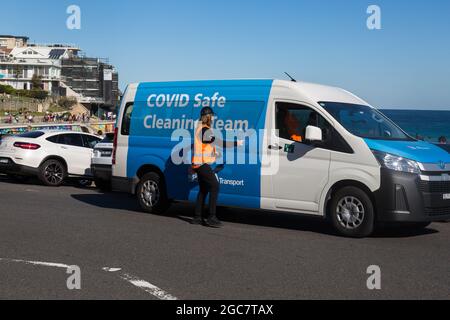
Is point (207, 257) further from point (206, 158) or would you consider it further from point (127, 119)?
point (127, 119)

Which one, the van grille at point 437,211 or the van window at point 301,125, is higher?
the van window at point 301,125

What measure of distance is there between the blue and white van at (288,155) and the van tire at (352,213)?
1cm

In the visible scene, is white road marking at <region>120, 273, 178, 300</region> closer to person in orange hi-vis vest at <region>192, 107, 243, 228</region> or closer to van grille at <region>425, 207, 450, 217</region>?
person in orange hi-vis vest at <region>192, 107, 243, 228</region>

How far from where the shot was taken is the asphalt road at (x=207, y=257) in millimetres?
6016

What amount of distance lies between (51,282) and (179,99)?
5307 mm

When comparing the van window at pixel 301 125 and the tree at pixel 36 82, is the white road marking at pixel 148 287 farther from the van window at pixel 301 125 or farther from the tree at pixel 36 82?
the tree at pixel 36 82

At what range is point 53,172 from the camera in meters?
16.8

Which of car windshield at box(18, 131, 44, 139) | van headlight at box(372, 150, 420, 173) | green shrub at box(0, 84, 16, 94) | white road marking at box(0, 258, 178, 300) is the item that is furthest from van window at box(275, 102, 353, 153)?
green shrub at box(0, 84, 16, 94)

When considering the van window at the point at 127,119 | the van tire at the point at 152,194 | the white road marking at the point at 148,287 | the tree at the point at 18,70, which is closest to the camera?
the white road marking at the point at 148,287

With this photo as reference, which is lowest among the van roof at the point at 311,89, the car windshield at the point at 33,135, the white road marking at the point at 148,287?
the white road marking at the point at 148,287

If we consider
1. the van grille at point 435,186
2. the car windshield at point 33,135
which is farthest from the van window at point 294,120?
the car windshield at point 33,135

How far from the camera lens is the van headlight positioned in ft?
28.3

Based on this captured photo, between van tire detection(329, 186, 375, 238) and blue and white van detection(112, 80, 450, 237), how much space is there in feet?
0.05
